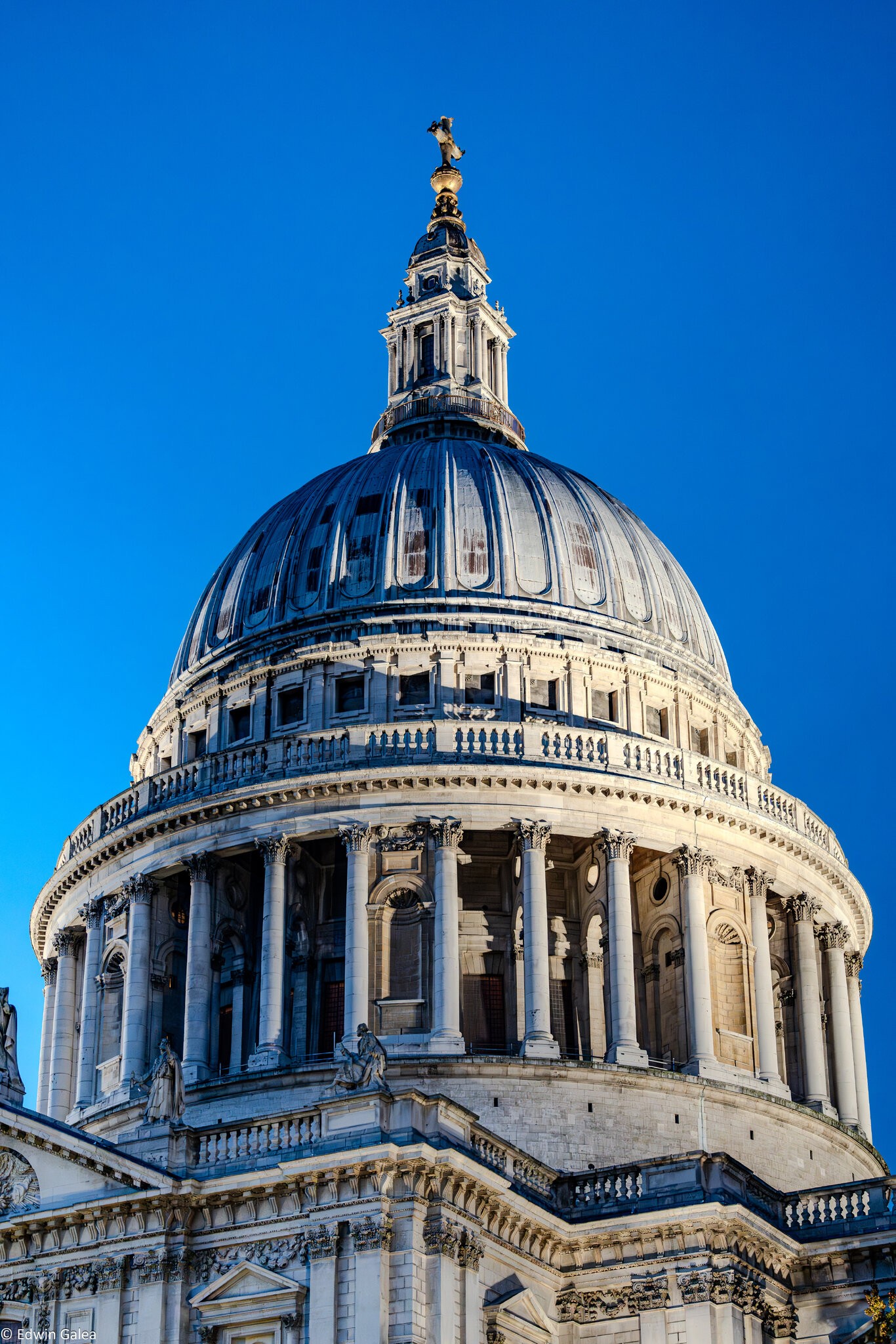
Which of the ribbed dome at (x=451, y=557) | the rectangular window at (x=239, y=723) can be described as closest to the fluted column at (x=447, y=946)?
the ribbed dome at (x=451, y=557)

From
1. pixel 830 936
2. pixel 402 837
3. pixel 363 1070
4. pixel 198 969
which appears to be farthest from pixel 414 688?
pixel 363 1070

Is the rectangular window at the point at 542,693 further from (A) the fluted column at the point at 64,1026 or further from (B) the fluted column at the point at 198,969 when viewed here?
(A) the fluted column at the point at 64,1026

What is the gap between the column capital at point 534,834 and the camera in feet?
195

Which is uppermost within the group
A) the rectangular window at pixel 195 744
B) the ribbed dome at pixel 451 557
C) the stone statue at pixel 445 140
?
the stone statue at pixel 445 140

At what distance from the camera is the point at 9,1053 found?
4819 cm

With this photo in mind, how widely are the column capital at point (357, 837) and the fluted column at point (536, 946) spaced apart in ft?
13.8

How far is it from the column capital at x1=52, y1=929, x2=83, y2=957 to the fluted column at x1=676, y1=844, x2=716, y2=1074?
19.2 meters

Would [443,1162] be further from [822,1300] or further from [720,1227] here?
[822,1300]

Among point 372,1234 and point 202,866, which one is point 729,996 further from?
point 372,1234

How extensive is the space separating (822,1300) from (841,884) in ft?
68.4

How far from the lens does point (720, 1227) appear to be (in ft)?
151

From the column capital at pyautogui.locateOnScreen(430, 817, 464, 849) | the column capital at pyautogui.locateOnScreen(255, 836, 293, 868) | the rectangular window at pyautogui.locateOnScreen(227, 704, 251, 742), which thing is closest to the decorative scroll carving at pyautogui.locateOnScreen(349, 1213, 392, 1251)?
the column capital at pyautogui.locateOnScreen(430, 817, 464, 849)

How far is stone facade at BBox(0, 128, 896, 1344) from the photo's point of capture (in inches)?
1711

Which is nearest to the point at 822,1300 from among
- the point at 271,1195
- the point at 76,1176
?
the point at 271,1195
